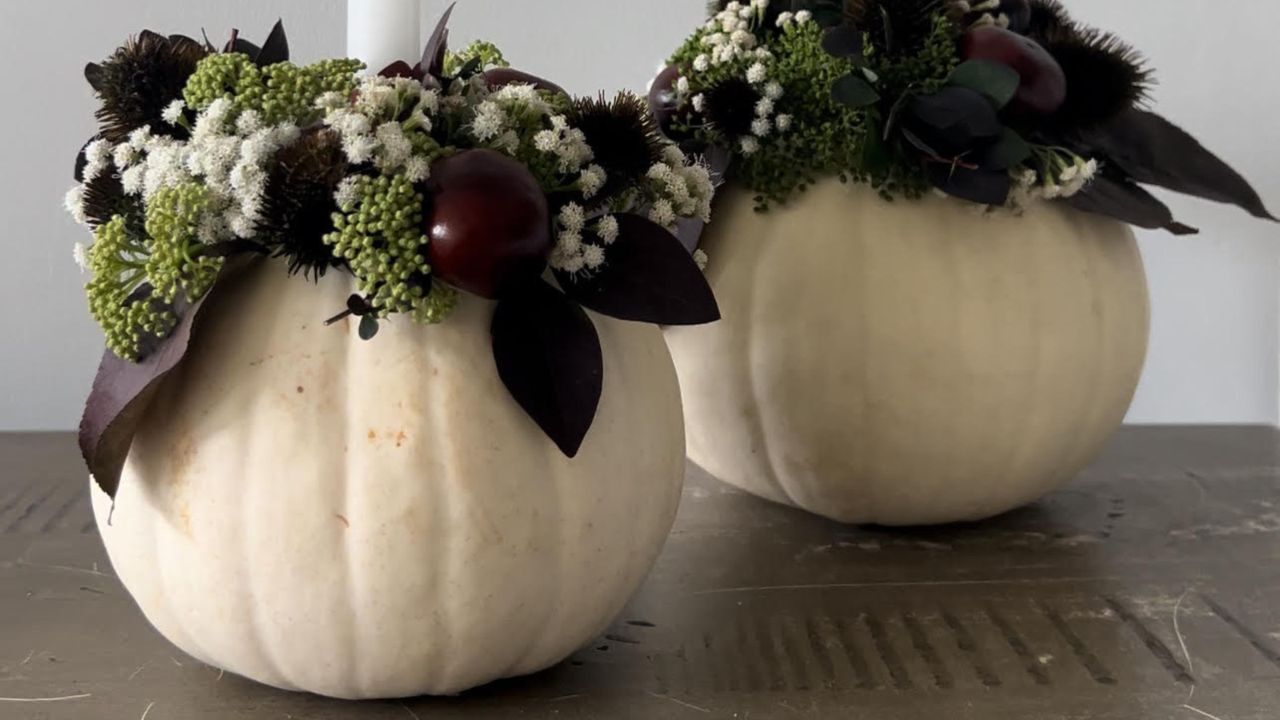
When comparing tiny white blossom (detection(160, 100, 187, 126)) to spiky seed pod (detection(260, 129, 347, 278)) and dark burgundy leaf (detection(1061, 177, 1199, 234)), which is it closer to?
spiky seed pod (detection(260, 129, 347, 278))

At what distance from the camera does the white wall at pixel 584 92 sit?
1.16 metres

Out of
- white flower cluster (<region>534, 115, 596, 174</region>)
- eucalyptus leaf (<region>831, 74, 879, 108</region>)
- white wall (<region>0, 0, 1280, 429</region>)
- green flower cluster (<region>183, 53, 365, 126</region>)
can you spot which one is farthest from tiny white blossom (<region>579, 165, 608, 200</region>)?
white wall (<region>0, 0, 1280, 429</region>)

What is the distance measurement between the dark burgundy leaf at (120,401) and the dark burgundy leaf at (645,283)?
154 millimetres

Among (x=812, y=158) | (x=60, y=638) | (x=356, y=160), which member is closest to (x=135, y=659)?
(x=60, y=638)

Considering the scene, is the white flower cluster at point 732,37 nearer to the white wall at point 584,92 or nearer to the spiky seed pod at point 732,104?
the spiky seed pod at point 732,104

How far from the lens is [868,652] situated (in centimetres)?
65

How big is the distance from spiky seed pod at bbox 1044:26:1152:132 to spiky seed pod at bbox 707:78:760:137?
0.18m

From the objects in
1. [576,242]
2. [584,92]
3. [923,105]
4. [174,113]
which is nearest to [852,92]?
[923,105]

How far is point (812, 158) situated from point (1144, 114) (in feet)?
0.75

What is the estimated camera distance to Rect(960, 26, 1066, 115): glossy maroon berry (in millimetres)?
724

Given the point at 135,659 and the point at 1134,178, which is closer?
the point at 135,659

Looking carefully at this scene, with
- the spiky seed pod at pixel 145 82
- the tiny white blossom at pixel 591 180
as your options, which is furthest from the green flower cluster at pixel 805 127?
the spiky seed pod at pixel 145 82

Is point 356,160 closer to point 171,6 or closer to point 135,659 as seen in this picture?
point 135,659

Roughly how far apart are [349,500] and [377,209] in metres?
0.12
